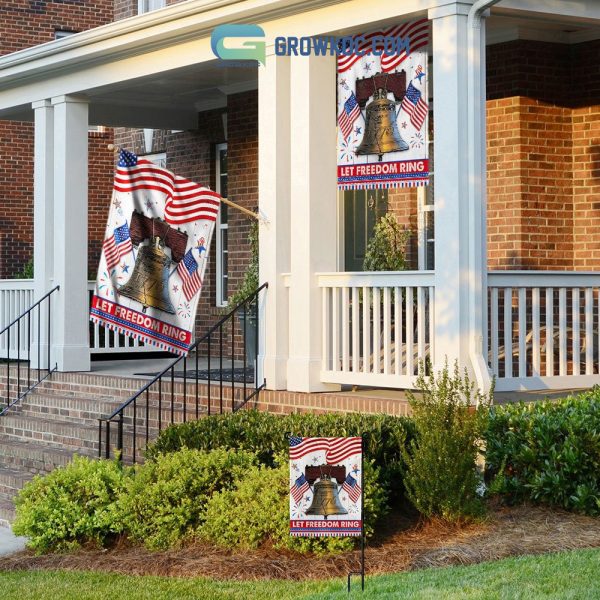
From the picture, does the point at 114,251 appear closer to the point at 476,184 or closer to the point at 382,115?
the point at 382,115

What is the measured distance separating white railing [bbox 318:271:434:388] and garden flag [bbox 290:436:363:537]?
2675mm

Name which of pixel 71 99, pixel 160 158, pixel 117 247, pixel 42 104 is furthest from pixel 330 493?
pixel 160 158

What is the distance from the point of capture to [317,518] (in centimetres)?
721

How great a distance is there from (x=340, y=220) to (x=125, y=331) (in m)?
3.71

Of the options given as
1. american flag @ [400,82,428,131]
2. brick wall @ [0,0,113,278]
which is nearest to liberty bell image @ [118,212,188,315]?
american flag @ [400,82,428,131]

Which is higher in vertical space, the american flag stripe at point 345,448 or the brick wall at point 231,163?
the brick wall at point 231,163

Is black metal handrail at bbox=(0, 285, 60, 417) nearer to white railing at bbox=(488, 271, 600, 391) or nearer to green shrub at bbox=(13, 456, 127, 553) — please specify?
green shrub at bbox=(13, 456, 127, 553)

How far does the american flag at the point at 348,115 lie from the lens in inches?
432

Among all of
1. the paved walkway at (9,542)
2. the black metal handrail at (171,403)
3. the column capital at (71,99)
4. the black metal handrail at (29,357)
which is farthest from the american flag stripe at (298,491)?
the column capital at (71,99)

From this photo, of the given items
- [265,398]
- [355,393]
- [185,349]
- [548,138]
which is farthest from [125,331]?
[548,138]

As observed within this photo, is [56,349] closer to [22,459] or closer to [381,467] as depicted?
[22,459]

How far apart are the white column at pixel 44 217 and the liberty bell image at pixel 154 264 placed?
3103 millimetres

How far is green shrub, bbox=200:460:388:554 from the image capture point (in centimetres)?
811

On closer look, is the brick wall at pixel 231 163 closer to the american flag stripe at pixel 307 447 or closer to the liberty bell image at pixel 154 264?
the liberty bell image at pixel 154 264
